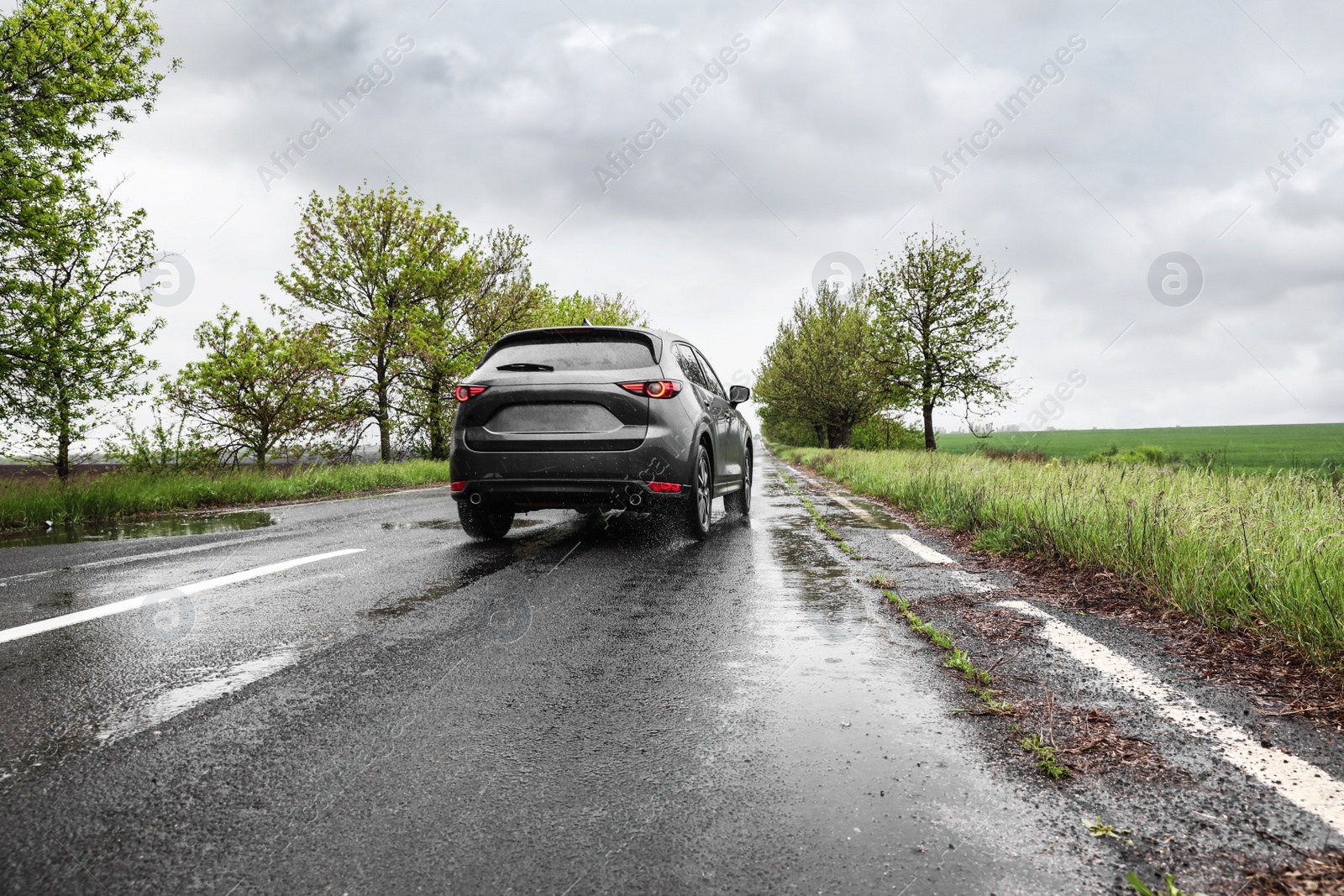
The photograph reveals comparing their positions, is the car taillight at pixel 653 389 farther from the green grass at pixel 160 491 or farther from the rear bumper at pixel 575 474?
the green grass at pixel 160 491

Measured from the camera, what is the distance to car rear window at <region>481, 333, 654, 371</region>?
20.8 feet

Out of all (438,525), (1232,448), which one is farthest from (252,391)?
(1232,448)

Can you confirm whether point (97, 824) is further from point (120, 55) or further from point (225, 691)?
point (120, 55)

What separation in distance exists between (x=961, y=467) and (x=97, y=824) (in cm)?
1202

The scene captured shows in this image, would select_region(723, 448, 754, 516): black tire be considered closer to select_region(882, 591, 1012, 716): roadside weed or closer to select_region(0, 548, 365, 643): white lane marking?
select_region(0, 548, 365, 643): white lane marking

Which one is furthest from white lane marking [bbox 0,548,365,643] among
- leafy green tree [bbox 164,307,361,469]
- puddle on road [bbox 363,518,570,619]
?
leafy green tree [bbox 164,307,361,469]

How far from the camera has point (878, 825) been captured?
1.88 m

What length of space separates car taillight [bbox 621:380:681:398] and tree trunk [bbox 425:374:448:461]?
19.9 meters

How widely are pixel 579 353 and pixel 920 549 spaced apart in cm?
338

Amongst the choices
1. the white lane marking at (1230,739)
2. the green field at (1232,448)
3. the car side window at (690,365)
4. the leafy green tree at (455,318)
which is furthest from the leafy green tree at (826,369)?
the white lane marking at (1230,739)

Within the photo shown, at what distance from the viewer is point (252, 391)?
59.1 feet

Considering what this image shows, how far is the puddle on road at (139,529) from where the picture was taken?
25.6 feet

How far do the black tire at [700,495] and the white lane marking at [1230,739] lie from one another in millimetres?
3380

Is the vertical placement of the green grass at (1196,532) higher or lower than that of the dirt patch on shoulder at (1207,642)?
higher
